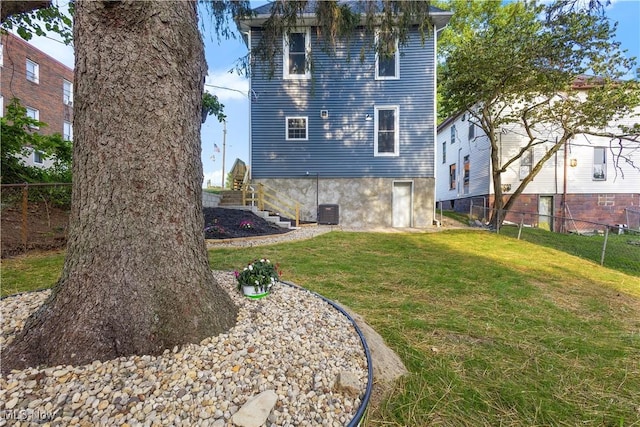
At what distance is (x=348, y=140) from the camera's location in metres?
A: 10.4

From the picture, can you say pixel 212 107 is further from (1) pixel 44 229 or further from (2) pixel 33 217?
(1) pixel 44 229

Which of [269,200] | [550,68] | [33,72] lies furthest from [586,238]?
[33,72]

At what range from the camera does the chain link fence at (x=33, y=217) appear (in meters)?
4.57

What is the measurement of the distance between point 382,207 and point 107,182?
9468 millimetres

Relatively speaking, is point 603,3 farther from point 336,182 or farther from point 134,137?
point 336,182

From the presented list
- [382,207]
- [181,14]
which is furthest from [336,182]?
[181,14]

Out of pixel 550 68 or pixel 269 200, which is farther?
pixel 269 200

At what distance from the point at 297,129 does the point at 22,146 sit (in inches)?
289

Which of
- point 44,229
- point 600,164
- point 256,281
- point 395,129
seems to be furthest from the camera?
point 600,164

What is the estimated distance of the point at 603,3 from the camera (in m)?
2.93

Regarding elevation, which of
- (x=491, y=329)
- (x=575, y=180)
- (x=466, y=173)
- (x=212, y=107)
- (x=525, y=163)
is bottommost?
(x=491, y=329)

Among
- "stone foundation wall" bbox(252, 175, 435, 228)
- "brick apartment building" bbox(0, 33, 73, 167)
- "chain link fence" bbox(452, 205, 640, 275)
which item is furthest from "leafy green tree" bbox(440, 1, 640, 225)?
"brick apartment building" bbox(0, 33, 73, 167)

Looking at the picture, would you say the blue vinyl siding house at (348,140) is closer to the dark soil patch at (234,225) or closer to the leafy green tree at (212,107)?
the leafy green tree at (212,107)

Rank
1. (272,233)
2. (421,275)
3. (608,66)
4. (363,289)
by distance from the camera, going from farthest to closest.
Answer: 1. (608,66)
2. (272,233)
3. (421,275)
4. (363,289)
